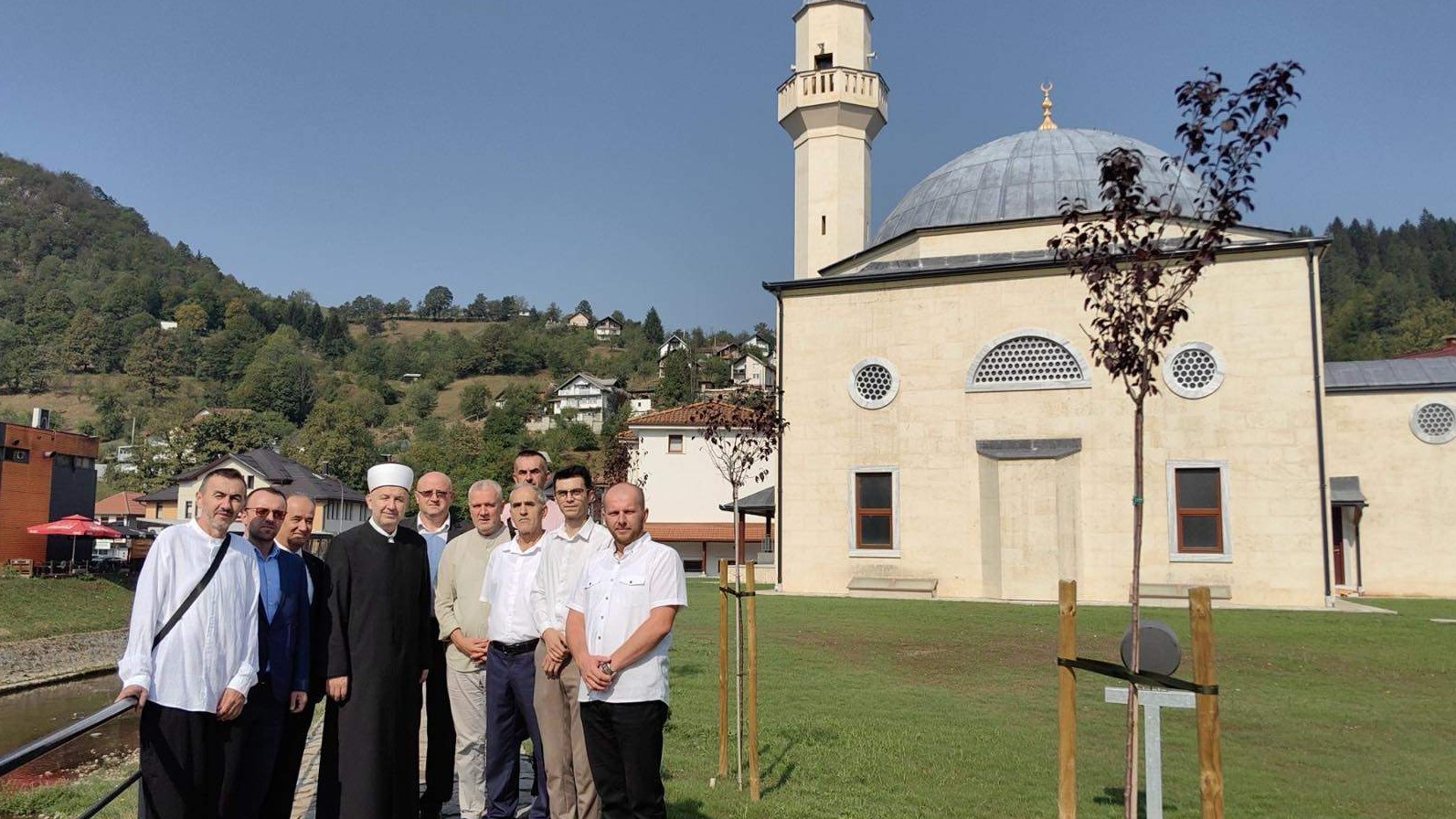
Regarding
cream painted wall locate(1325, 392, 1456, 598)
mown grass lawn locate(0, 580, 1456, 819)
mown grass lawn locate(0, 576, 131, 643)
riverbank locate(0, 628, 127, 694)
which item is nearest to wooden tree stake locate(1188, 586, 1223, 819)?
mown grass lawn locate(0, 580, 1456, 819)

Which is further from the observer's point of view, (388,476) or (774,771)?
(774,771)

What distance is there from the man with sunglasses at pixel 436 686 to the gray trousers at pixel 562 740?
1040 mm

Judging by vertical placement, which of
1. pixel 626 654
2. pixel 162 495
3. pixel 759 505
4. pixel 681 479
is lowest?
pixel 626 654

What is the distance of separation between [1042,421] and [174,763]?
21.2 meters

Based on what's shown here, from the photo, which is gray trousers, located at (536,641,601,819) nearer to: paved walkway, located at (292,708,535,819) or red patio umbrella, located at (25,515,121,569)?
paved walkway, located at (292,708,535,819)

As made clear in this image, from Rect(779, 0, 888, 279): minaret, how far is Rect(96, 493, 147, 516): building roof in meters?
65.9

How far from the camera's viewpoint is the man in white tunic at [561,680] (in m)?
5.21

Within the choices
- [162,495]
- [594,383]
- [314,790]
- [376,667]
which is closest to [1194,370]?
[314,790]

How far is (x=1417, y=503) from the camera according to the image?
24906 millimetres

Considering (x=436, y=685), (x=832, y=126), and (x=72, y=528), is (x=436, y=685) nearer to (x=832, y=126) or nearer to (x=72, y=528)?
(x=832, y=126)

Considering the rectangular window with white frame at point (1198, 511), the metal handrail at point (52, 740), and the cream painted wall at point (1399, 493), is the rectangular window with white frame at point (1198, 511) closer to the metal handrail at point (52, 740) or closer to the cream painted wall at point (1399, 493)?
the cream painted wall at point (1399, 493)

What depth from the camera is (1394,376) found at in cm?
2591

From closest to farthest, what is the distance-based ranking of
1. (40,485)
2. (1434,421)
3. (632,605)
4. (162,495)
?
(632,605)
(1434,421)
(40,485)
(162,495)

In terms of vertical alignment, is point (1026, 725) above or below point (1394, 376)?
below
